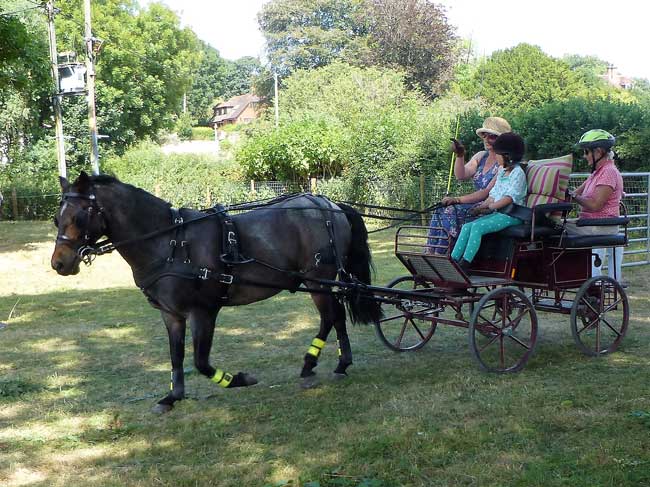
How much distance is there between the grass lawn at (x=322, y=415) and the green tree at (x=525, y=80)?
37.8 meters

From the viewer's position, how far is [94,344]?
8.04 metres

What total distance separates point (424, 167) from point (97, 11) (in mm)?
27623

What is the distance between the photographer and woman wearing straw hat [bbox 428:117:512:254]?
657 cm

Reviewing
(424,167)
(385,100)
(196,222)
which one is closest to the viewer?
(196,222)

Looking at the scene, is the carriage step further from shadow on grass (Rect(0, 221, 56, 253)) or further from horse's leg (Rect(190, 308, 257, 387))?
shadow on grass (Rect(0, 221, 56, 253))

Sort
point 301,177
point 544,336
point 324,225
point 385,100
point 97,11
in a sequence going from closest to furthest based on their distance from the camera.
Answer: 1. point 324,225
2. point 544,336
3. point 301,177
4. point 385,100
5. point 97,11

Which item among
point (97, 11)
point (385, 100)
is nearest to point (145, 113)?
point (97, 11)

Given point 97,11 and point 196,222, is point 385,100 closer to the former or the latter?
point 97,11

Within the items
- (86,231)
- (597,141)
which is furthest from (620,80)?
(86,231)

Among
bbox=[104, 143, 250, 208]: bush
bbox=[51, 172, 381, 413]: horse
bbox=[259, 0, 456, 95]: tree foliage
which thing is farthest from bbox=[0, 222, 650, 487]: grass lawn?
bbox=[259, 0, 456, 95]: tree foliage

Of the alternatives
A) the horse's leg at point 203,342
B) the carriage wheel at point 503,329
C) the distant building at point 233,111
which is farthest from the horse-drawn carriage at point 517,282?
the distant building at point 233,111

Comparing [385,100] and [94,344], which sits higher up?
[385,100]

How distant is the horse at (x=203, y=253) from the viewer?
213 inches

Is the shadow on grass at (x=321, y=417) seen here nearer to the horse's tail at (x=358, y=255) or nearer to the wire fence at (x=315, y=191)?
the horse's tail at (x=358, y=255)
